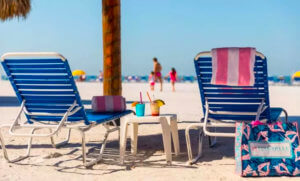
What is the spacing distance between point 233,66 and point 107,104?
1645 millimetres

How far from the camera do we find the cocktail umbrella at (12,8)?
32.6ft

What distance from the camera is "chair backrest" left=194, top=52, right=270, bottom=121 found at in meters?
3.75

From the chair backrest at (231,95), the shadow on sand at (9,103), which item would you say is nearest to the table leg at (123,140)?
the chair backrest at (231,95)

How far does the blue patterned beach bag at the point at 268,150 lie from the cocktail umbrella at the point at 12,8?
7.94m

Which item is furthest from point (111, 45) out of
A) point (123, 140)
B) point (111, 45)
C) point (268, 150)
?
point (268, 150)

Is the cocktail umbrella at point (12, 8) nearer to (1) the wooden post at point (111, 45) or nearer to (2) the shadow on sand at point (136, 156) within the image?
(1) the wooden post at point (111, 45)

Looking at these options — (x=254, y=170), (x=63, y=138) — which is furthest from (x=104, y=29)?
(x=254, y=170)

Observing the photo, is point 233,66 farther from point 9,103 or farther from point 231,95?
point 9,103

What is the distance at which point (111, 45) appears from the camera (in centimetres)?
618

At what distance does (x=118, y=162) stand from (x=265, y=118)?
1.44 meters

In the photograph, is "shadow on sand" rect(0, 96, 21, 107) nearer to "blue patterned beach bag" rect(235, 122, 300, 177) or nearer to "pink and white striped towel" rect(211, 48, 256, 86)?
"pink and white striped towel" rect(211, 48, 256, 86)

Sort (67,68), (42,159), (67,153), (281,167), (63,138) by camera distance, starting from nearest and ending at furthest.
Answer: (281,167)
(67,68)
(42,159)
(67,153)
(63,138)

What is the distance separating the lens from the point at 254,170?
132 inches

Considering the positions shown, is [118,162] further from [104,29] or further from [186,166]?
[104,29]
